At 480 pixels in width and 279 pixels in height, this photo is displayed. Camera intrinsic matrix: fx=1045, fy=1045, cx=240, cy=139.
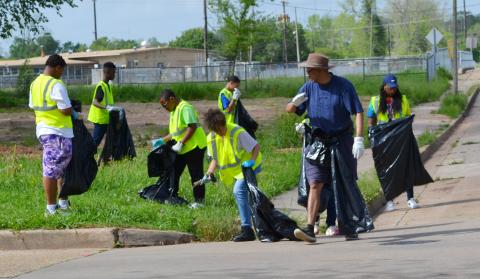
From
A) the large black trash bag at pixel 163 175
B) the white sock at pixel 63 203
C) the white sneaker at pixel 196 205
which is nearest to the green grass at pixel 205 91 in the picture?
the large black trash bag at pixel 163 175

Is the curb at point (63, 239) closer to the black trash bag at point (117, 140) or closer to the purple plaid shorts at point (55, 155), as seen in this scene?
the purple plaid shorts at point (55, 155)

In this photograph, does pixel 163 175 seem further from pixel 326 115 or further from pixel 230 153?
pixel 326 115

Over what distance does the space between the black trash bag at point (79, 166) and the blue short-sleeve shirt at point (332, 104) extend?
2907 mm

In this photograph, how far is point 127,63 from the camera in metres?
93.5

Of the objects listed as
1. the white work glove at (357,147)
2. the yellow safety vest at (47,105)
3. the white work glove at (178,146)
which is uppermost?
the yellow safety vest at (47,105)

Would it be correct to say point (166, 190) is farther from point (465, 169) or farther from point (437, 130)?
point (437, 130)

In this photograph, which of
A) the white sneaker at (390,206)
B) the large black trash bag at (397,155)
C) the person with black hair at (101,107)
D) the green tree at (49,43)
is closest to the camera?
the large black trash bag at (397,155)

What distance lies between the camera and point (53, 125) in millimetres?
11305

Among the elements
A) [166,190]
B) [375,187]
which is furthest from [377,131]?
[166,190]

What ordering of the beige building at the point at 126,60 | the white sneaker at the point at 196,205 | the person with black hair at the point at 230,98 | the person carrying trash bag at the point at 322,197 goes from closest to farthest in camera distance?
the person carrying trash bag at the point at 322,197 < the white sneaker at the point at 196,205 < the person with black hair at the point at 230,98 < the beige building at the point at 126,60

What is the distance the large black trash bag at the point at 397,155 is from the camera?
1355 centimetres

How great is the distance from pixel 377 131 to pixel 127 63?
80959 millimetres

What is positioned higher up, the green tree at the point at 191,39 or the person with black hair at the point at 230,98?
the green tree at the point at 191,39

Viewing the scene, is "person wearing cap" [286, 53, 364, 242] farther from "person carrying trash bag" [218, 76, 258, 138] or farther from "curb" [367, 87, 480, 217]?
"person carrying trash bag" [218, 76, 258, 138]
